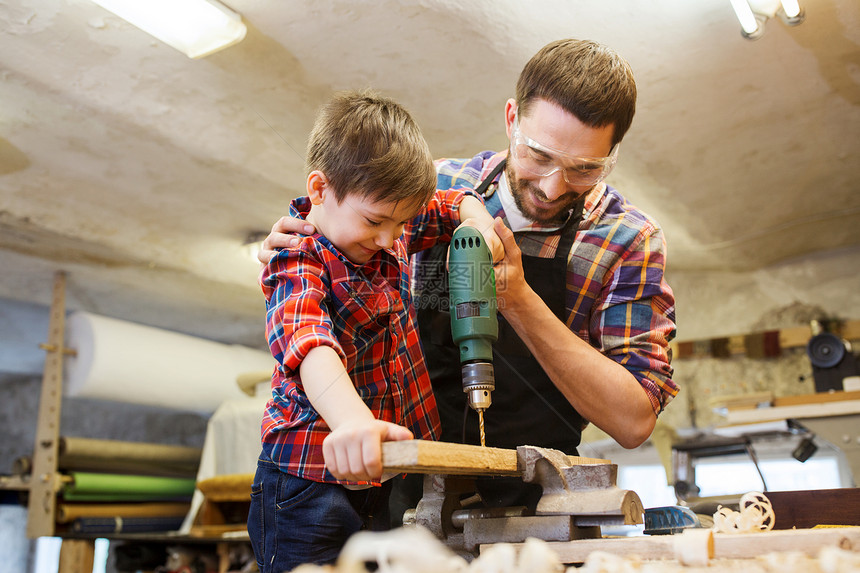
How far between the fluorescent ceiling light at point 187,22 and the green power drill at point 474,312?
157 cm

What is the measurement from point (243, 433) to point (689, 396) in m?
3.51

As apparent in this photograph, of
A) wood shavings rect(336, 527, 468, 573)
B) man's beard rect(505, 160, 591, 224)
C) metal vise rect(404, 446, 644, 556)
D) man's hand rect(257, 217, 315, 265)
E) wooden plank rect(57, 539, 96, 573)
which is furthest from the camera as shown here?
wooden plank rect(57, 539, 96, 573)

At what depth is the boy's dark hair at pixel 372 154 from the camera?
4.45ft

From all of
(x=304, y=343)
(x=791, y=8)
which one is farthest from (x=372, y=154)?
(x=791, y=8)

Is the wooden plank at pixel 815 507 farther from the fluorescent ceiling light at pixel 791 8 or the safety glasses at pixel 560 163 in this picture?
the fluorescent ceiling light at pixel 791 8

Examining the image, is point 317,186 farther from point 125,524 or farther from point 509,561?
point 125,524

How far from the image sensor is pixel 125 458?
5.51m

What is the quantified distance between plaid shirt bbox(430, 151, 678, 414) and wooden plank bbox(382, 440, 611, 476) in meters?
0.71

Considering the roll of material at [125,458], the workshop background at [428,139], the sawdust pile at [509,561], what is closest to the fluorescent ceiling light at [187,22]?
the workshop background at [428,139]

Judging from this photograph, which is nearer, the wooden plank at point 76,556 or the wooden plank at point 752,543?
the wooden plank at point 752,543

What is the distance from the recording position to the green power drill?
1.32 metres

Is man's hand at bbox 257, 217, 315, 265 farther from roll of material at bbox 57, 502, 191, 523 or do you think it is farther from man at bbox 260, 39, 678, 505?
roll of material at bbox 57, 502, 191, 523

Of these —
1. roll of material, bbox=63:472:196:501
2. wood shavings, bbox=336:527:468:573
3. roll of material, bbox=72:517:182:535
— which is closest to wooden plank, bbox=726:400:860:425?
wood shavings, bbox=336:527:468:573

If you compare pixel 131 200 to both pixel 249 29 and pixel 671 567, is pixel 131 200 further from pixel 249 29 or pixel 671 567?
pixel 671 567
